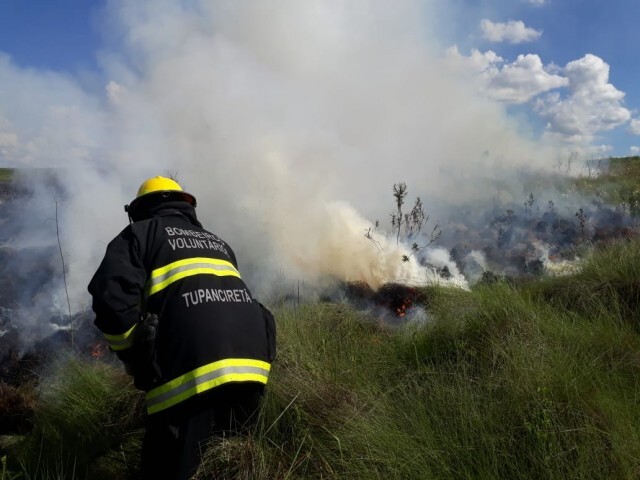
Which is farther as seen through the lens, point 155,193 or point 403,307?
point 403,307

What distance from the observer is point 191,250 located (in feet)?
8.89

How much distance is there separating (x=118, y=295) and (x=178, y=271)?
1.09ft

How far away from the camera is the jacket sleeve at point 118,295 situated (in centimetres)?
242

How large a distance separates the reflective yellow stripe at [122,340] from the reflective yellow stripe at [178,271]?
0.76 feet

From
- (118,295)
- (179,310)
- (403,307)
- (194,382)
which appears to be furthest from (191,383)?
(403,307)

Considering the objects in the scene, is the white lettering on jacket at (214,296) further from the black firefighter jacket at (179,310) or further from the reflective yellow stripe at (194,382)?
the reflective yellow stripe at (194,382)

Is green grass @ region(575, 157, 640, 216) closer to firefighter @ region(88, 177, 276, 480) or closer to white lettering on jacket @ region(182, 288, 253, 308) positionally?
white lettering on jacket @ region(182, 288, 253, 308)

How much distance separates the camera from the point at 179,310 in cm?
250

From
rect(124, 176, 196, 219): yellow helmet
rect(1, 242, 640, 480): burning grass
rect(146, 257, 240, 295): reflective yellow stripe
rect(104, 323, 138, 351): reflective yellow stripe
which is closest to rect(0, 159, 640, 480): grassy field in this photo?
rect(1, 242, 640, 480): burning grass

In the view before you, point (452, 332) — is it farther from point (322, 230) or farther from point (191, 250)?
point (322, 230)

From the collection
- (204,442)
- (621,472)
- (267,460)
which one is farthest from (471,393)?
(204,442)

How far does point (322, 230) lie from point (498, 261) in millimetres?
4675

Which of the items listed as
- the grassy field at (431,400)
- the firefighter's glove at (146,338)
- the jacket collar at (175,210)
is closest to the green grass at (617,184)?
the grassy field at (431,400)

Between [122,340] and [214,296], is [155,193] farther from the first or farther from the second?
[122,340]
